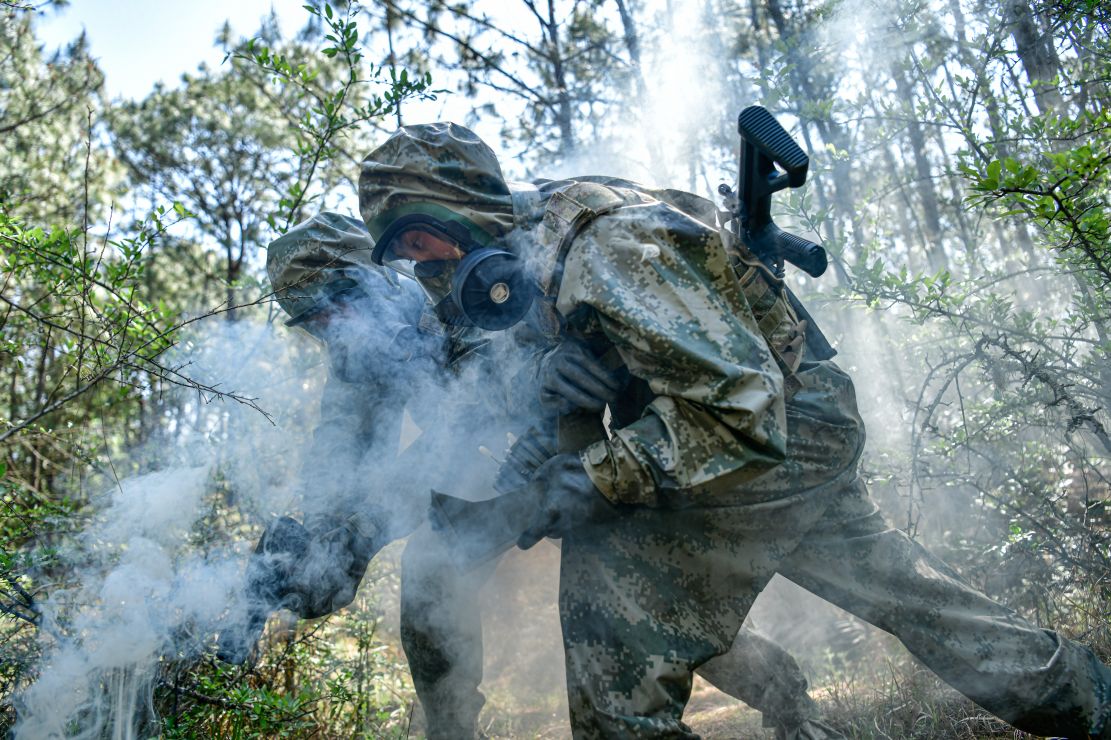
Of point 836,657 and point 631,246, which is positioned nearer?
point 631,246

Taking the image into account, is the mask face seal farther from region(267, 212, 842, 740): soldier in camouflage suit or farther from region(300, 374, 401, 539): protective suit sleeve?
region(300, 374, 401, 539): protective suit sleeve

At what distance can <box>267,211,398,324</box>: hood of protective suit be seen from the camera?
10.5 feet

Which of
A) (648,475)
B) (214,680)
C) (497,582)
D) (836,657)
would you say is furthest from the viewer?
(497,582)

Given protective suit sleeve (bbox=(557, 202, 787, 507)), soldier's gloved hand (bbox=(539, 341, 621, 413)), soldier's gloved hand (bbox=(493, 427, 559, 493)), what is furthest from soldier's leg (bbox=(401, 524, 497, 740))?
protective suit sleeve (bbox=(557, 202, 787, 507))

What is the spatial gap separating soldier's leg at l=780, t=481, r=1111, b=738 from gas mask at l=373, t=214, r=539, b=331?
4.18 ft

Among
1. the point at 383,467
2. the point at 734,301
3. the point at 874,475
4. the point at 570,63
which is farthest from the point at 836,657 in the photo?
the point at 570,63

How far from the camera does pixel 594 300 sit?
2049mm

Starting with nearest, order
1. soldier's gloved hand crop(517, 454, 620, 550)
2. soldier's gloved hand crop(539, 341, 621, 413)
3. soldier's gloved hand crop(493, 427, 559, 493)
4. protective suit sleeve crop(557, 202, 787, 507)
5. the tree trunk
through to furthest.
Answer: protective suit sleeve crop(557, 202, 787, 507), soldier's gloved hand crop(517, 454, 620, 550), soldier's gloved hand crop(539, 341, 621, 413), soldier's gloved hand crop(493, 427, 559, 493), the tree trunk

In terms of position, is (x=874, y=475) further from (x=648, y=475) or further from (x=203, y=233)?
(x=203, y=233)

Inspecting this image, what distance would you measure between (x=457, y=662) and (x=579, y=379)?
51.1 inches

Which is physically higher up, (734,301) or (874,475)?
(734,301)

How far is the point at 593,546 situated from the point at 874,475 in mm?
2516

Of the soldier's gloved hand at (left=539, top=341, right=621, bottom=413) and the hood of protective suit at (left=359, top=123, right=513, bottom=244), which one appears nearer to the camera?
the soldier's gloved hand at (left=539, top=341, right=621, bottom=413)

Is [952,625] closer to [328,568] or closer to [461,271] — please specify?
[461,271]
